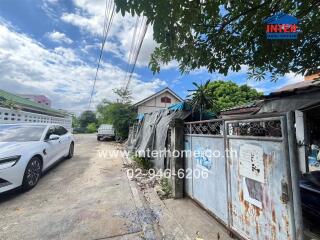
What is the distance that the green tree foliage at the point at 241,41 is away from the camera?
8.65ft

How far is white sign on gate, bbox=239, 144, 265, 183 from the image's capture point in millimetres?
2162

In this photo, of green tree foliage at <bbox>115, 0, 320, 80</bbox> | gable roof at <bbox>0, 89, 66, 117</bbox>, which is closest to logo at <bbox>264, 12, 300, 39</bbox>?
green tree foliage at <bbox>115, 0, 320, 80</bbox>

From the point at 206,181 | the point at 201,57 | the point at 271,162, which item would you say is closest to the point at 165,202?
the point at 206,181

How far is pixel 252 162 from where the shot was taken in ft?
7.43

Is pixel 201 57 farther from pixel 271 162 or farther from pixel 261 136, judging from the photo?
pixel 271 162

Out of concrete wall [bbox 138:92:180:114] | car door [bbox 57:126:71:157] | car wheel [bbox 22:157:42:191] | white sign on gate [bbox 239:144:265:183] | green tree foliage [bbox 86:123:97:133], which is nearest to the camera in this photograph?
white sign on gate [bbox 239:144:265:183]

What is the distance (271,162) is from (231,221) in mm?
1191

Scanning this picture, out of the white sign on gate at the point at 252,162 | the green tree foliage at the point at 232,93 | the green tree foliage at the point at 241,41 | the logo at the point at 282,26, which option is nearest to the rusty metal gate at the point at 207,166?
the white sign on gate at the point at 252,162

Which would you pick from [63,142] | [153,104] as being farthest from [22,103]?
[153,104]

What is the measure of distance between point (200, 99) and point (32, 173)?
4999 millimetres

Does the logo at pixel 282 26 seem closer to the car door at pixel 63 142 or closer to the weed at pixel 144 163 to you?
the weed at pixel 144 163

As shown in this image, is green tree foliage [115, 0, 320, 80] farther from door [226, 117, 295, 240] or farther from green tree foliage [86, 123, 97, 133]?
green tree foliage [86, 123, 97, 133]

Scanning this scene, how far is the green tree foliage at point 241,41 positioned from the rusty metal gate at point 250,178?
1172mm

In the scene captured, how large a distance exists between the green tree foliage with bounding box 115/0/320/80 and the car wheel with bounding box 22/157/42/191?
3.80 metres
